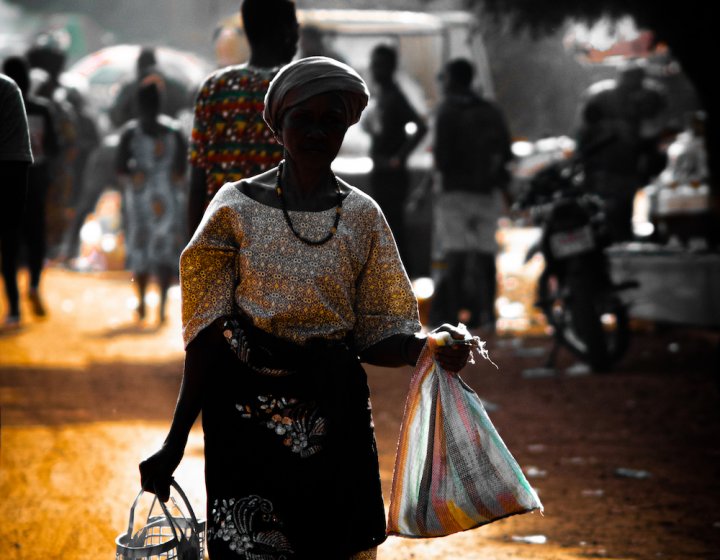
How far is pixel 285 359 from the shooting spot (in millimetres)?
3158

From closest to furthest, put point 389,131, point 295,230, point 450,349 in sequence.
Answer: point 450,349, point 295,230, point 389,131

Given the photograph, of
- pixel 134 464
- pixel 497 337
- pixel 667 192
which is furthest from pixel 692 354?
pixel 134 464

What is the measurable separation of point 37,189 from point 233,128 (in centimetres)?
716

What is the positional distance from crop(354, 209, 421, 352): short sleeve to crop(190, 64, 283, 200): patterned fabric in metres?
1.77

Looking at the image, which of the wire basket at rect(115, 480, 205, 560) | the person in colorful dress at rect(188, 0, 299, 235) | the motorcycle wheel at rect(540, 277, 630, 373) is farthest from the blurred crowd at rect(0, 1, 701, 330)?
the wire basket at rect(115, 480, 205, 560)

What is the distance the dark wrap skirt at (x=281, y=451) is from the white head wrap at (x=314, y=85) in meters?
0.55

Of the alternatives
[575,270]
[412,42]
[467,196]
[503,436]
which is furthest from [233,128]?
[412,42]

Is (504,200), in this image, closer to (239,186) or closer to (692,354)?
(692,354)

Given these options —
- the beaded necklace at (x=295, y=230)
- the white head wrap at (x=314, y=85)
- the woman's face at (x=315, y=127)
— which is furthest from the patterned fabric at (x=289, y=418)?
the white head wrap at (x=314, y=85)

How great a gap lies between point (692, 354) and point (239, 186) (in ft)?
25.6

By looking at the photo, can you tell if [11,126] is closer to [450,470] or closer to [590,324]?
[450,470]

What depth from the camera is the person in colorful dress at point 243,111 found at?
5.00 m

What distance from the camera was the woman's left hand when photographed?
10.1ft

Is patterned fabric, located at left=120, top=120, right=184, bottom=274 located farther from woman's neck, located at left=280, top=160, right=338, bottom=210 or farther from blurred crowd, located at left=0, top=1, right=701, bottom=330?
woman's neck, located at left=280, top=160, right=338, bottom=210
